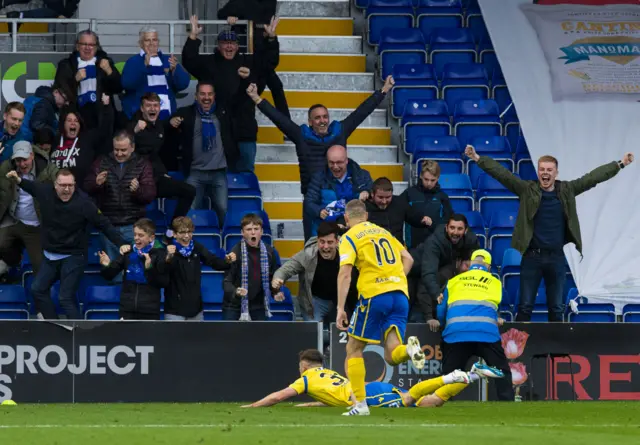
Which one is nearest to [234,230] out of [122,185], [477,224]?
[122,185]

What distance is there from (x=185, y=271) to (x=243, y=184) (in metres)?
2.71

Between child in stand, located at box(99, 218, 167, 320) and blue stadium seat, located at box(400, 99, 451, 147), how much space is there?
4.89 metres

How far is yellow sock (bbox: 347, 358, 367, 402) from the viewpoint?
11.7m

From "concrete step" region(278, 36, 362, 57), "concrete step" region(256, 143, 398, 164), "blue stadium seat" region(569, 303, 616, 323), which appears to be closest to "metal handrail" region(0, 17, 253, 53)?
"concrete step" region(256, 143, 398, 164)

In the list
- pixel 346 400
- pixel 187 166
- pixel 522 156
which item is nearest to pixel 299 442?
pixel 346 400

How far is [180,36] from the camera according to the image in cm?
2067

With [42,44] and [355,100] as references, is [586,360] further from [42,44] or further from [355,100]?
[42,44]

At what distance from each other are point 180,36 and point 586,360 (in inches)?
316

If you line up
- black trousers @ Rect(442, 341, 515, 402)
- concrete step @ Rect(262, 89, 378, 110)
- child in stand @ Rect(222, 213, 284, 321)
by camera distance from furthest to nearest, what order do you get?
1. concrete step @ Rect(262, 89, 378, 110)
2. child in stand @ Rect(222, 213, 284, 321)
3. black trousers @ Rect(442, 341, 515, 402)

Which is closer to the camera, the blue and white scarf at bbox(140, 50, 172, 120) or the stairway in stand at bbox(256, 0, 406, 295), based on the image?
the blue and white scarf at bbox(140, 50, 172, 120)

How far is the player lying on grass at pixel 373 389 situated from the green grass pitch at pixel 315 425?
5.8 inches

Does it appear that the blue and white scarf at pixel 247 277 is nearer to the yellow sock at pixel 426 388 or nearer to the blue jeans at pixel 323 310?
the blue jeans at pixel 323 310

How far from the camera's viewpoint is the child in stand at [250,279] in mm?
15430

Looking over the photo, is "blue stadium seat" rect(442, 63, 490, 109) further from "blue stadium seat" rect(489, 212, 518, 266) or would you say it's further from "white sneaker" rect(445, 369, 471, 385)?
"white sneaker" rect(445, 369, 471, 385)
